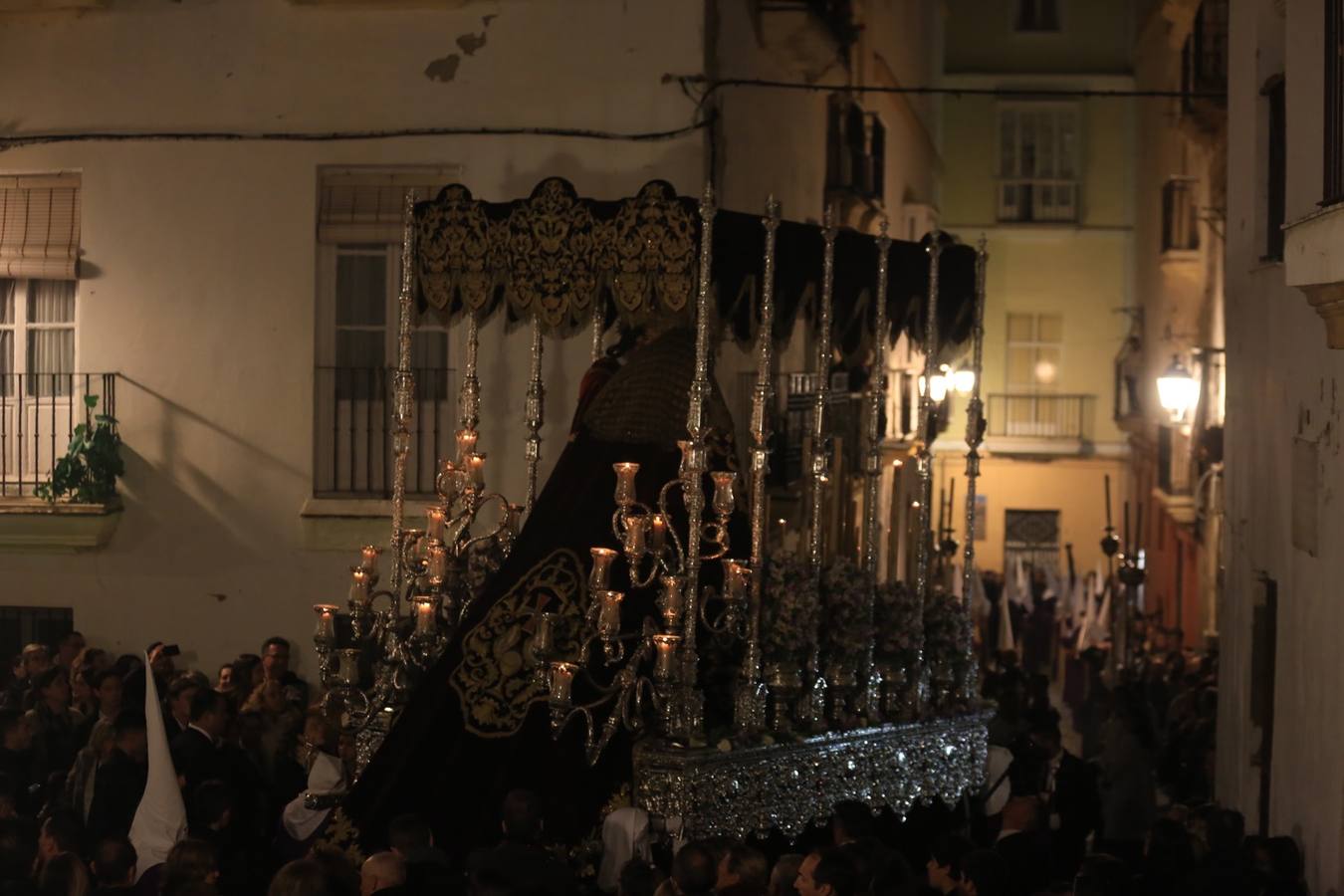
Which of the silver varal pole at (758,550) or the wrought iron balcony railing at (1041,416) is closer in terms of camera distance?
the silver varal pole at (758,550)

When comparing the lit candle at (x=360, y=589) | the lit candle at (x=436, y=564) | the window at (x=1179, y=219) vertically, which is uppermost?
the window at (x=1179, y=219)

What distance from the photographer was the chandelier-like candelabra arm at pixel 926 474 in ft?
35.2

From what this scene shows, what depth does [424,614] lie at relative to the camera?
10328mm

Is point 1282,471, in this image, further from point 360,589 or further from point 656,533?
point 360,589

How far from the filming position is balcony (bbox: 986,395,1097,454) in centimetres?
3133

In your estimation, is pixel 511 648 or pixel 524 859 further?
pixel 511 648

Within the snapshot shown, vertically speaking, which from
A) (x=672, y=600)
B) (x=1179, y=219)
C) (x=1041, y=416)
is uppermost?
(x=1179, y=219)

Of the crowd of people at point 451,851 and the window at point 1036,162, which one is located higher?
the window at point 1036,162

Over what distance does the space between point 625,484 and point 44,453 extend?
6865 mm

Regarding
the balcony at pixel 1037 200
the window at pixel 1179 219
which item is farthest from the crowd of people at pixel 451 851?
A: the balcony at pixel 1037 200

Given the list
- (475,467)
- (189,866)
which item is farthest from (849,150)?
(189,866)

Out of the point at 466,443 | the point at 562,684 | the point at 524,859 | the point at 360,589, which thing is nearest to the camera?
the point at 524,859

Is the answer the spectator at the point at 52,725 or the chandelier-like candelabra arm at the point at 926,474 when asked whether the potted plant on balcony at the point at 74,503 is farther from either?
the chandelier-like candelabra arm at the point at 926,474

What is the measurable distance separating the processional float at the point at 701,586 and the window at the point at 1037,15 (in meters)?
21.4
